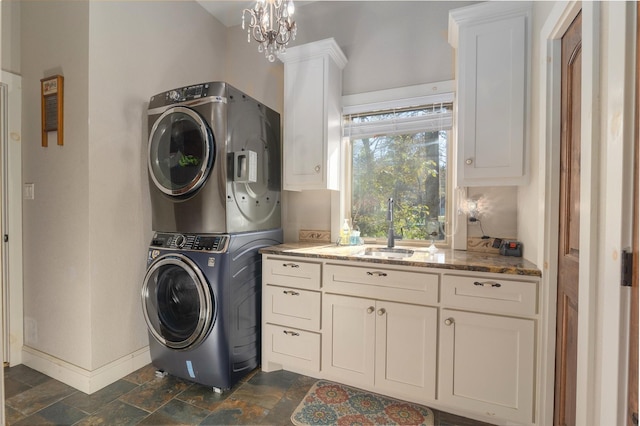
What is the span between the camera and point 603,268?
1.04 meters

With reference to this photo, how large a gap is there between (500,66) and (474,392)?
6.20ft

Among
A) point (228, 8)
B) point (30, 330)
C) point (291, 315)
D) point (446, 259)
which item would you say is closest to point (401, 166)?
point (446, 259)

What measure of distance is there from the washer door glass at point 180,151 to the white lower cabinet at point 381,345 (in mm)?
1180

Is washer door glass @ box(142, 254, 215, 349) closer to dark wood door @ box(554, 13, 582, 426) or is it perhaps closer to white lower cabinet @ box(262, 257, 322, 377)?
white lower cabinet @ box(262, 257, 322, 377)

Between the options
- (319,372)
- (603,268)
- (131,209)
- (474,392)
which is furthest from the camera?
(131,209)

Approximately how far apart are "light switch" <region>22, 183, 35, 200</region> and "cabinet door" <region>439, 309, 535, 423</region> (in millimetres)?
2879

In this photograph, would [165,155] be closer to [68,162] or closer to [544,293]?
[68,162]

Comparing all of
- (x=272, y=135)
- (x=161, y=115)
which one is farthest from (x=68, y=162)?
(x=272, y=135)

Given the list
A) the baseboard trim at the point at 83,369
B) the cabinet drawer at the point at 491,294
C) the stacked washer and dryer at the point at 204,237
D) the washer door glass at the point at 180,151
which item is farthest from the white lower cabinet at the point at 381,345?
the baseboard trim at the point at 83,369

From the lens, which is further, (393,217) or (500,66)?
(393,217)

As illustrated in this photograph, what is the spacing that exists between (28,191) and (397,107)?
2817mm

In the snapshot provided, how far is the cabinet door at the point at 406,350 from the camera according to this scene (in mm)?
1842

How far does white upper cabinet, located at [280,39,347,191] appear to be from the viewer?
96.7 inches

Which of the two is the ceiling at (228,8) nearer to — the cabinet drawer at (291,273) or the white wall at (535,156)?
the white wall at (535,156)
